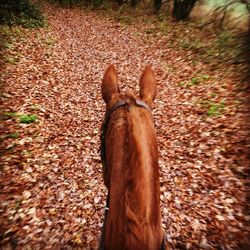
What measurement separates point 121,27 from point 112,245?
52.0 ft

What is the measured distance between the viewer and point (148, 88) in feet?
6.82

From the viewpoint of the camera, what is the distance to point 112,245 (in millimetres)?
1244

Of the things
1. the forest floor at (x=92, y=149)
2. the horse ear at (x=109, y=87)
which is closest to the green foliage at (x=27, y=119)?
the forest floor at (x=92, y=149)

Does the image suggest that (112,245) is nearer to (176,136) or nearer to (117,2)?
(176,136)

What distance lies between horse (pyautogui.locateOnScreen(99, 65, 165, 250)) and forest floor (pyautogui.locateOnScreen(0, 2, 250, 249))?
111 inches

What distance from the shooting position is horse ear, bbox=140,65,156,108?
6.51ft

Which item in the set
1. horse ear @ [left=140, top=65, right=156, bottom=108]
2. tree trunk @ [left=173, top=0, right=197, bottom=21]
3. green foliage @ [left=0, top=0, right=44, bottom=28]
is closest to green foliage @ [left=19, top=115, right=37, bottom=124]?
horse ear @ [left=140, top=65, right=156, bottom=108]

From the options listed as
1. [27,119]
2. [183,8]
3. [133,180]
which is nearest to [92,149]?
[27,119]

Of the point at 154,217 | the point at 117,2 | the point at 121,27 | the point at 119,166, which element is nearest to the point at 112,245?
the point at 154,217

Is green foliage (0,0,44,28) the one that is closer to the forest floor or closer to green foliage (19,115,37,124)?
the forest floor

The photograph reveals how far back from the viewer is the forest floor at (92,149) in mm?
3900

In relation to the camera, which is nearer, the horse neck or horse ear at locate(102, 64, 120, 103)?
the horse neck

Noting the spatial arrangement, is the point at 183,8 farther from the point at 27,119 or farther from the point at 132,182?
the point at 132,182

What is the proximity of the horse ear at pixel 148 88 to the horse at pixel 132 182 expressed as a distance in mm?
189
